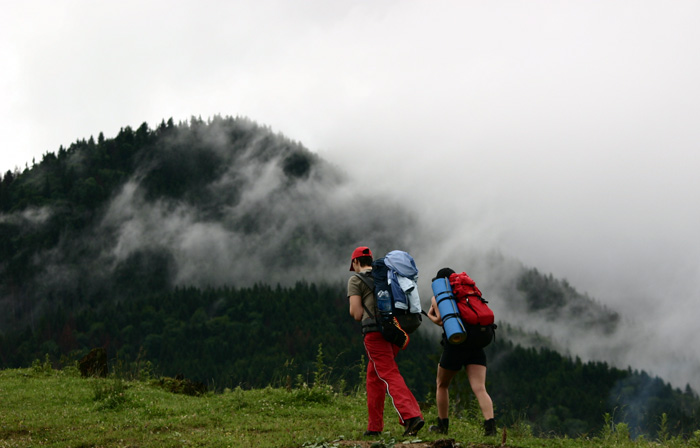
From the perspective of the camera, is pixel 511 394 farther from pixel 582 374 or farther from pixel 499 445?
pixel 499 445

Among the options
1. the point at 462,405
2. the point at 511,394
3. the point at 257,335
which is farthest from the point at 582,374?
the point at 462,405

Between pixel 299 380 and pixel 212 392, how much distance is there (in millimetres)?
2588

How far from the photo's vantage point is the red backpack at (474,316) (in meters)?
A: 7.99

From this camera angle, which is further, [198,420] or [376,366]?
[198,420]

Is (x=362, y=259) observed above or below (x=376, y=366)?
above

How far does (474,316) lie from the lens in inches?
314

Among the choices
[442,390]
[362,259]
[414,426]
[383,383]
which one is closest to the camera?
[414,426]

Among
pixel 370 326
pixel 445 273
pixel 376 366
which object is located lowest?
pixel 376 366

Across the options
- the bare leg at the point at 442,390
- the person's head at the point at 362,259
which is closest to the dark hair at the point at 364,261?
the person's head at the point at 362,259

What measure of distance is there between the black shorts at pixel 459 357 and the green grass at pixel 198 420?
37.1 inches

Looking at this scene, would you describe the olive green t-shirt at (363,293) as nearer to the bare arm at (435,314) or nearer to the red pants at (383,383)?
the red pants at (383,383)

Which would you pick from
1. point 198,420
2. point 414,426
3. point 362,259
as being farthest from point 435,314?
point 198,420

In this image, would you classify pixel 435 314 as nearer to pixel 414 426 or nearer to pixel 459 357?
pixel 459 357

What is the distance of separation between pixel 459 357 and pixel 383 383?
1057mm
